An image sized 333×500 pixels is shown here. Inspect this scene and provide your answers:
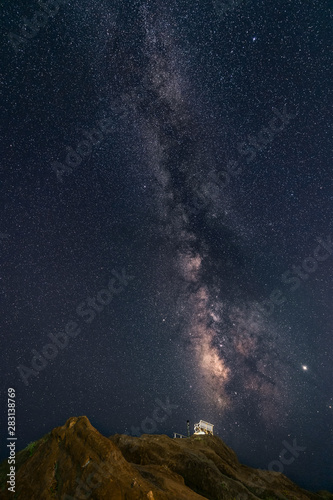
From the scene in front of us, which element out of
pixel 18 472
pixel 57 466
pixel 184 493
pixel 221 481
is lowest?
pixel 18 472

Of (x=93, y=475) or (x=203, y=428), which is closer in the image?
(x=93, y=475)

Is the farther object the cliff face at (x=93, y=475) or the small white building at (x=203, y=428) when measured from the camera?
the small white building at (x=203, y=428)

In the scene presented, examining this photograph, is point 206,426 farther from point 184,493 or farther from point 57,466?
point 57,466

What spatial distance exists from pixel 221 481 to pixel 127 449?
692cm

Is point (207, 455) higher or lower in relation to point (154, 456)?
higher

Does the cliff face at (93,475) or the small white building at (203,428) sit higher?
the small white building at (203,428)

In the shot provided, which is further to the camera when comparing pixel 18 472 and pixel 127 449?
pixel 127 449

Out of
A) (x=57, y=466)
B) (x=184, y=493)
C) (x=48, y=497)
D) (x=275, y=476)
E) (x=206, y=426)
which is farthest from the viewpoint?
(x=206, y=426)

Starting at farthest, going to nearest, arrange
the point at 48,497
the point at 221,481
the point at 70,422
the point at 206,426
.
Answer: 1. the point at 206,426
2. the point at 221,481
3. the point at 70,422
4. the point at 48,497

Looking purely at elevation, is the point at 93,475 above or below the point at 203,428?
below

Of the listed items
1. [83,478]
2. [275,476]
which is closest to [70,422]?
[83,478]

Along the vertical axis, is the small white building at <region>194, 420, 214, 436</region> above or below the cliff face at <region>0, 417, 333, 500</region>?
above

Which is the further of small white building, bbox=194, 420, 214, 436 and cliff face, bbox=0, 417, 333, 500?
small white building, bbox=194, 420, 214, 436

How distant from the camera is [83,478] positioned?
405 inches
